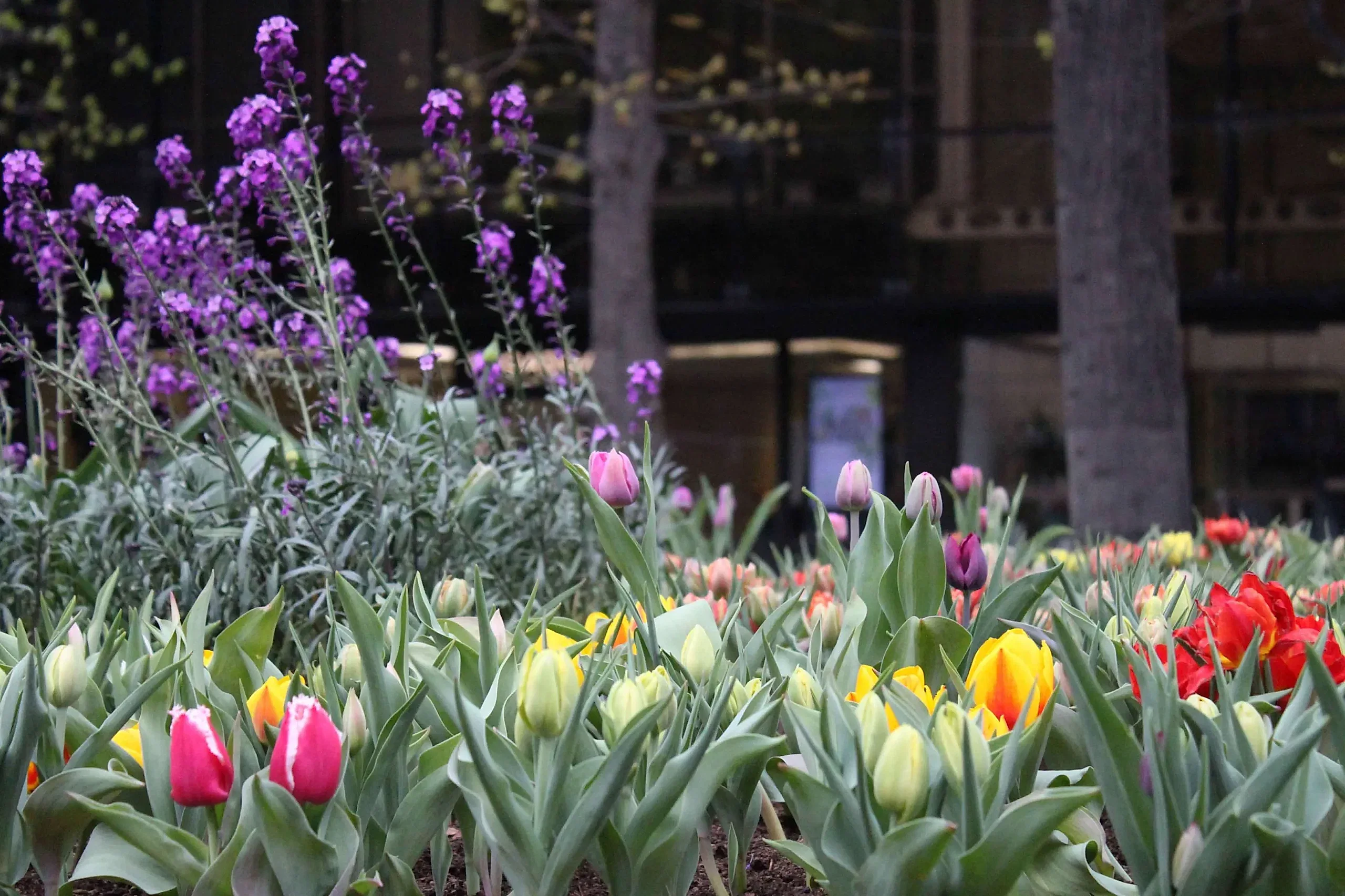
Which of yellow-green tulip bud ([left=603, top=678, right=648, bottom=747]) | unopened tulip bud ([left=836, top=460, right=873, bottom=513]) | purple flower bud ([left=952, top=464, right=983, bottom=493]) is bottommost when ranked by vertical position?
purple flower bud ([left=952, top=464, right=983, bottom=493])

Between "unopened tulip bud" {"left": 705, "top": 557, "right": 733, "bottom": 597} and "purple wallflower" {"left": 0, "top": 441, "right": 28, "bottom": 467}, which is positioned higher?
"purple wallflower" {"left": 0, "top": 441, "right": 28, "bottom": 467}

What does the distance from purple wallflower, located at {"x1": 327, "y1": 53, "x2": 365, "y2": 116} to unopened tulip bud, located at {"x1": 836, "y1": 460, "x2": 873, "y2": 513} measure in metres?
1.91

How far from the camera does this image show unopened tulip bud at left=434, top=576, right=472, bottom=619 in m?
1.82

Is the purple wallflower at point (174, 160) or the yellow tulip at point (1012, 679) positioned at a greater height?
the purple wallflower at point (174, 160)

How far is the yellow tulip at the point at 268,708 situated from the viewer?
1321mm

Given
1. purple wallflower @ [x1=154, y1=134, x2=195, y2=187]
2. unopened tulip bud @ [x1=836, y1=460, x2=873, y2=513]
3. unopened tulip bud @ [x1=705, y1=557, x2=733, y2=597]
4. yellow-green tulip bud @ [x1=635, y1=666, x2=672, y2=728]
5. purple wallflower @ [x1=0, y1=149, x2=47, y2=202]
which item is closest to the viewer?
yellow-green tulip bud @ [x1=635, y1=666, x2=672, y2=728]

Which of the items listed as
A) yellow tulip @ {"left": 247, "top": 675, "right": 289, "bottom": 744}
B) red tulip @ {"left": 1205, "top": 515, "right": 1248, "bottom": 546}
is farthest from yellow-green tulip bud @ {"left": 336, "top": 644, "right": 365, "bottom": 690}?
red tulip @ {"left": 1205, "top": 515, "right": 1248, "bottom": 546}

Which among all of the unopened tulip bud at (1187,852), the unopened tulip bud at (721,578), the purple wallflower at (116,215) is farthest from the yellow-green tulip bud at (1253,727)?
the purple wallflower at (116,215)

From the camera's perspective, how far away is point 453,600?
1.82 meters

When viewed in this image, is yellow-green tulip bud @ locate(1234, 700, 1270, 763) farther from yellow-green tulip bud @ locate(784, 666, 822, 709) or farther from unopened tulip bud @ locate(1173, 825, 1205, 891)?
yellow-green tulip bud @ locate(784, 666, 822, 709)

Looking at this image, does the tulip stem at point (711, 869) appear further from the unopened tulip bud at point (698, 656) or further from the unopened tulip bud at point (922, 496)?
the unopened tulip bud at point (922, 496)

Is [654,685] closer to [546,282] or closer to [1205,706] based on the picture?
[1205,706]

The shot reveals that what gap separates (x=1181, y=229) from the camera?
1157 cm

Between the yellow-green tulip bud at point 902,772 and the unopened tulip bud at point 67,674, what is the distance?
0.79 m
